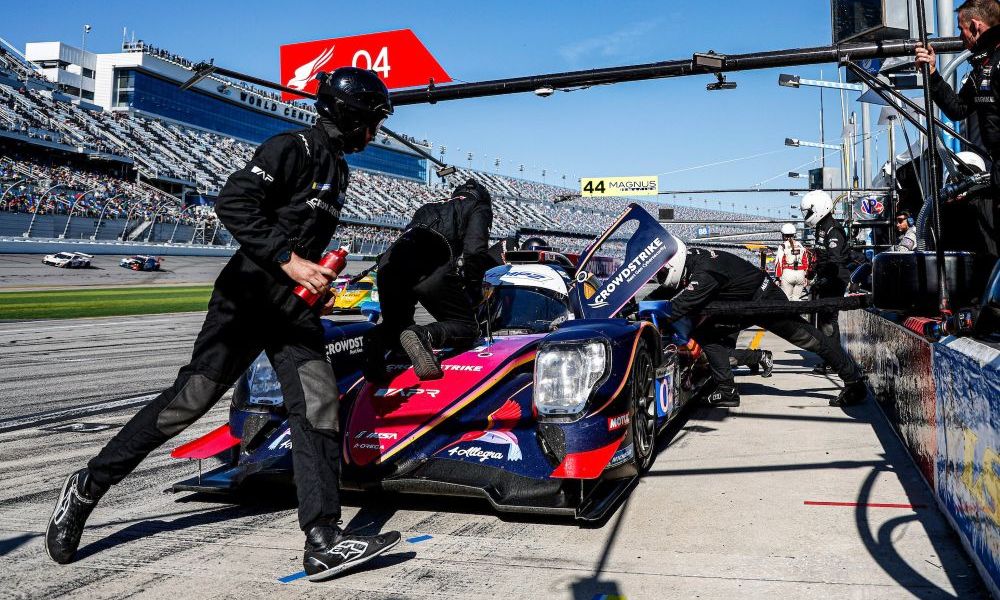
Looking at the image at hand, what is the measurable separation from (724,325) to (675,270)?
1083 millimetres

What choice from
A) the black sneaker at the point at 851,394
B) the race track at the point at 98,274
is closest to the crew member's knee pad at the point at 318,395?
the black sneaker at the point at 851,394

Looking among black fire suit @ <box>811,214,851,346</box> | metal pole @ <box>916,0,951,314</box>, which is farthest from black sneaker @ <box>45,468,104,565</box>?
black fire suit @ <box>811,214,851,346</box>

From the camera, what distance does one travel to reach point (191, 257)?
4281 centimetres

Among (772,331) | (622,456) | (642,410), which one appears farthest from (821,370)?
(622,456)

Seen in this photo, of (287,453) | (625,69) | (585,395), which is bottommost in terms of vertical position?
(287,453)

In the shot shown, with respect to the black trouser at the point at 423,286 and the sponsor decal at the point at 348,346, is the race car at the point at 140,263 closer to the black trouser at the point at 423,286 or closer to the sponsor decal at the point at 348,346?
the black trouser at the point at 423,286

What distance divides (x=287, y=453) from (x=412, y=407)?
614 millimetres

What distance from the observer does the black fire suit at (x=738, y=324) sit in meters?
6.65

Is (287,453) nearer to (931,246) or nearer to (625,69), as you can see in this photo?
(931,246)

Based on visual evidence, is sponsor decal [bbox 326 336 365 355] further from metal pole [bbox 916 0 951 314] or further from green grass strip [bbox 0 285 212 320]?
green grass strip [bbox 0 285 212 320]

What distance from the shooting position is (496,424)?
384cm

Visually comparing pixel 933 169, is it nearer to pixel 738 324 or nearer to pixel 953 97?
pixel 953 97

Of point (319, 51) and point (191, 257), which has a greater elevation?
point (319, 51)

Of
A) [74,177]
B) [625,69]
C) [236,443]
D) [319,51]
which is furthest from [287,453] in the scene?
[74,177]
